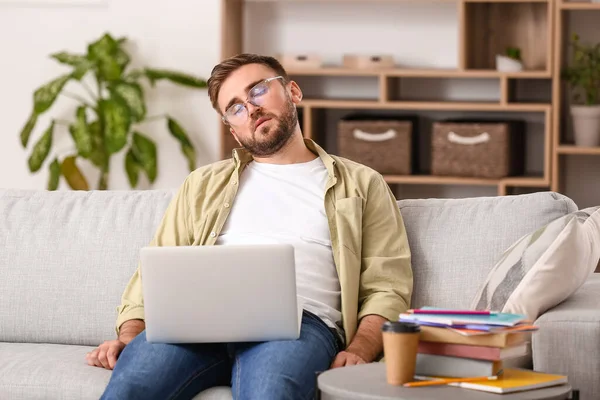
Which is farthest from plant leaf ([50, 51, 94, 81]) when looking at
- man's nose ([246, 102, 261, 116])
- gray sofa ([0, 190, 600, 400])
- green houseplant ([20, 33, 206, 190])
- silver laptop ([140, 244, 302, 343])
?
silver laptop ([140, 244, 302, 343])

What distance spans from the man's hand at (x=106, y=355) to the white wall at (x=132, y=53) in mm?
2639

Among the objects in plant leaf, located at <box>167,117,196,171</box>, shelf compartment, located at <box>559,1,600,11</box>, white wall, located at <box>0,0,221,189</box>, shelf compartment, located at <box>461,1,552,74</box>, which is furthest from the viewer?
white wall, located at <box>0,0,221,189</box>

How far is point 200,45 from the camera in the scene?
192 inches

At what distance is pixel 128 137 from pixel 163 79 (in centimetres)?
33

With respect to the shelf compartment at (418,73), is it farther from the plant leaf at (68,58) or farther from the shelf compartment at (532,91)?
the plant leaf at (68,58)

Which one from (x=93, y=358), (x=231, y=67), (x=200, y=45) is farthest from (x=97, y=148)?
(x=93, y=358)

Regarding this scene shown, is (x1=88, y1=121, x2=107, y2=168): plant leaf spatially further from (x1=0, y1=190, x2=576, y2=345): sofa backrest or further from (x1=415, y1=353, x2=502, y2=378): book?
(x1=415, y1=353, x2=502, y2=378): book

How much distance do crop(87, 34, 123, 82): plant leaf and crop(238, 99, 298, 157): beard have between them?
7.64 feet

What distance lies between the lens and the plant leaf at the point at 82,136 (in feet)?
15.1

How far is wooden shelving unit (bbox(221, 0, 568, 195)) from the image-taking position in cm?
432

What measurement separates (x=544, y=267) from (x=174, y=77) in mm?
2905

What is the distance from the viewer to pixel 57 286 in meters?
2.64

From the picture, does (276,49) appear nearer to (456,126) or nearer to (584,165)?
(456,126)

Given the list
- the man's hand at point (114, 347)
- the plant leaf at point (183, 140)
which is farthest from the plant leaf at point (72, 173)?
the man's hand at point (114, 347)
